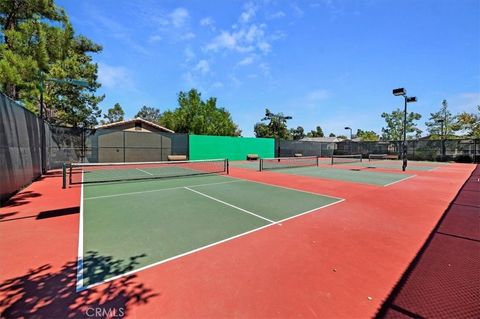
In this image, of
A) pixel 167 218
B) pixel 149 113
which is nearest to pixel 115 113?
pixel 149 113

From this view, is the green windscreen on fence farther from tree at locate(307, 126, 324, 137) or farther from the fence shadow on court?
tree at locate(307, 126, 324, 137)

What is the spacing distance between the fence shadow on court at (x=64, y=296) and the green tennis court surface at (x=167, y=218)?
19cm

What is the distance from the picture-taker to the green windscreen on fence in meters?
25.8

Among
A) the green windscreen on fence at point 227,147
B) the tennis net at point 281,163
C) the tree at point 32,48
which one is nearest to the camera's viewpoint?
the tree at point 32,48

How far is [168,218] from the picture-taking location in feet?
18.3

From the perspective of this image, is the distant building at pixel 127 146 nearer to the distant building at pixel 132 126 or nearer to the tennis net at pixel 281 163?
the distant building at pixel 132 126

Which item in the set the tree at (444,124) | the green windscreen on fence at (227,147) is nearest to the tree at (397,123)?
the tree at (444,124)

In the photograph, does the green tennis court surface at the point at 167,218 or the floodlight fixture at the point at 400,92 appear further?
the floodlight fixture at the point at 400,92

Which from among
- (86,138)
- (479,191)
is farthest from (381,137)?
(86,138)

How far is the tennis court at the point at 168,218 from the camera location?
3781 mm

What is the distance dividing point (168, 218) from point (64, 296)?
2906 mm

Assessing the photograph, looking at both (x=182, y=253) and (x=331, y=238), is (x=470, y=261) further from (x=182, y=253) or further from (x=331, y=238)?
(x=182, y=253)

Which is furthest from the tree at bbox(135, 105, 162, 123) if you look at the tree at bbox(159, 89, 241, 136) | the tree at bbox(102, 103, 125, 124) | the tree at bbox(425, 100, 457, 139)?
the tree at bbox(425, 100, 457, 139)

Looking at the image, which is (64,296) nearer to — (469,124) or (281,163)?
(281,163)
